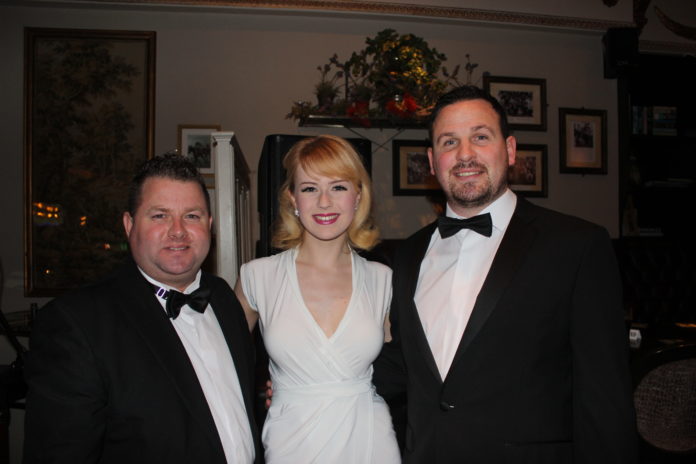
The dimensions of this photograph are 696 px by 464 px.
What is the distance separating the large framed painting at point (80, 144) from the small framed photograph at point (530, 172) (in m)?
3.71

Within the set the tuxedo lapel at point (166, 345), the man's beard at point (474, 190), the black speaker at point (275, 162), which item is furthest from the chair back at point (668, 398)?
the tuxedo lapel at point (166, 345)

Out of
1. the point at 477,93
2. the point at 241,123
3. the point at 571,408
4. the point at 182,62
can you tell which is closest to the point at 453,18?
the point at 241,123

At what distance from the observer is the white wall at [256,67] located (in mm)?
4379

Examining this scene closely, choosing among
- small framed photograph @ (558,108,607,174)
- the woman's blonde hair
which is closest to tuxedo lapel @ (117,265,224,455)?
the woman's blonde hair

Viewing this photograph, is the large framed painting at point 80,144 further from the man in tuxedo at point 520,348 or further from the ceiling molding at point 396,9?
the man in tuxedo at point 520,348

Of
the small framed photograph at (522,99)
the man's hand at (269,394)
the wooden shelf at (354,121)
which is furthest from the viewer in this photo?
the small framed photograph at (522,99)

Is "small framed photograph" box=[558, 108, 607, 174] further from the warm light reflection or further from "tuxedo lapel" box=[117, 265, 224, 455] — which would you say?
the warm light reflection

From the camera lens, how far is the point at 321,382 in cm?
193

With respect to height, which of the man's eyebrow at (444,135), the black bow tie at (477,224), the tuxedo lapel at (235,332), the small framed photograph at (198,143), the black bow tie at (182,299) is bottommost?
the tuxedo lapel at (235,332)

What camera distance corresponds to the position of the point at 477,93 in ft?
5.68

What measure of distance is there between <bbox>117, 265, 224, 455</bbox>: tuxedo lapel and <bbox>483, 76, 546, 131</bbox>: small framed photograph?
170 inches

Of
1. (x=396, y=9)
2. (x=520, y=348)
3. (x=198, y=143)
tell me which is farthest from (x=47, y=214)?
(x=520, y=348)

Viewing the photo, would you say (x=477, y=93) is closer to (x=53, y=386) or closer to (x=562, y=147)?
(x=53, y=386)

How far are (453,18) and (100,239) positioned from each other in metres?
4.05
